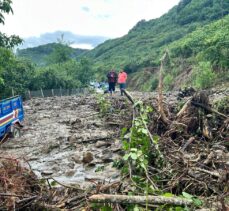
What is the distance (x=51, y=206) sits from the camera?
4262 mm

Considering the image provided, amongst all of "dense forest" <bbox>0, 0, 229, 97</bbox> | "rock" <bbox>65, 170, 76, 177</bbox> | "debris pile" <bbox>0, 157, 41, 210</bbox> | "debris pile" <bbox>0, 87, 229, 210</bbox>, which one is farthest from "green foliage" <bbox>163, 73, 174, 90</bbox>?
"debris pile" <bbox>0, 157, 41, 210</bbox>

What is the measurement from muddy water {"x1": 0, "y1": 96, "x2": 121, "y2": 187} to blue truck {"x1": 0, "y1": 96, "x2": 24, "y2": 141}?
286 mm

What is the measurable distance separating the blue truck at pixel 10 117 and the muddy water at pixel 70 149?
286mm

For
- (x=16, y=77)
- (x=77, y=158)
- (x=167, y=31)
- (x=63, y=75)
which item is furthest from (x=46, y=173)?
(x=167, y=31)

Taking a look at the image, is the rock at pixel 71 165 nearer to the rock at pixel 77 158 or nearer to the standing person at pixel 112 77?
the rock at pixel 77 158

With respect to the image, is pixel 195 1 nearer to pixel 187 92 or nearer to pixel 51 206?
pixel 187 92

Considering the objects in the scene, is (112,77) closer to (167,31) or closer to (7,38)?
(7,38)

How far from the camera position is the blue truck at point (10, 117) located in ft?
30.1

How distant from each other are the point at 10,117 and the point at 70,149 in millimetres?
2459

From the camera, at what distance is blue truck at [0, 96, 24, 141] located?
9.19 metres

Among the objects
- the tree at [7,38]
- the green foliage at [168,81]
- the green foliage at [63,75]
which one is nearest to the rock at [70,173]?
the tree at [7,38]

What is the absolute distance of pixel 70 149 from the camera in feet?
28.4

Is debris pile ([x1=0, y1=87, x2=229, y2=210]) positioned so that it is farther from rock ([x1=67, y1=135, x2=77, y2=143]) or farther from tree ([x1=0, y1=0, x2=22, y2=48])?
tree ([x1=0, y1=0, x2=22, y2=48])

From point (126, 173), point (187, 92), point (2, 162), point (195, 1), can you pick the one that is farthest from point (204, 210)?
point (195, 1)
